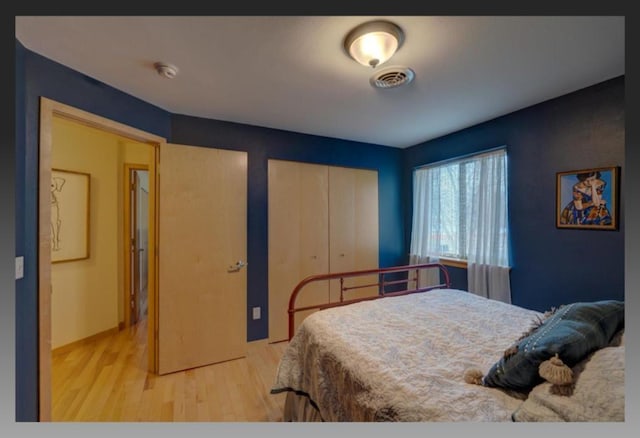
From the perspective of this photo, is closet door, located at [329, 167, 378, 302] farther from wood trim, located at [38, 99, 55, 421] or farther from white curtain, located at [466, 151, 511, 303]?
wood trim, located at [38, 99, 55, 421]

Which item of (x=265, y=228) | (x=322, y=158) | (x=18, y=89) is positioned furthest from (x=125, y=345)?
(x=322, y=158)

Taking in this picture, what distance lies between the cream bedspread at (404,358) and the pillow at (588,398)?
0.08 metres

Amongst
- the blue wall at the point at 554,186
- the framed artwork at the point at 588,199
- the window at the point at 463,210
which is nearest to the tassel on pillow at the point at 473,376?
the blue wall at the point at 554,186

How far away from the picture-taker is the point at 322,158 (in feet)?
9.93

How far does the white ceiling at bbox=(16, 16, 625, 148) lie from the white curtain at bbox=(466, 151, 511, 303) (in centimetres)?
53

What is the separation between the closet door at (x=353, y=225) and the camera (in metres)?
3.08

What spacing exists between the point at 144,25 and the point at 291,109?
1178 mm

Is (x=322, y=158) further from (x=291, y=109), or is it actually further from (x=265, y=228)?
(x=265, y=228)

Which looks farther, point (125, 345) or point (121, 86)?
point (125, 345)

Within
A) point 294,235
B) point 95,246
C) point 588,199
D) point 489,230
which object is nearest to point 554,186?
point 588,199

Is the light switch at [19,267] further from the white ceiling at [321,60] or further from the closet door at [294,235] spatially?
the closet door at [294,235]

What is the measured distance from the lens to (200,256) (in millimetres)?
2305

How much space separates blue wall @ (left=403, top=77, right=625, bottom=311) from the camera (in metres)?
1.77

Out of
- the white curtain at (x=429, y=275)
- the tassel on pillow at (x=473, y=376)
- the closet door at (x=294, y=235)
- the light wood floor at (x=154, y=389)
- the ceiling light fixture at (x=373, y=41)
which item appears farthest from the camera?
the white curtain at (x=429, y=275)
